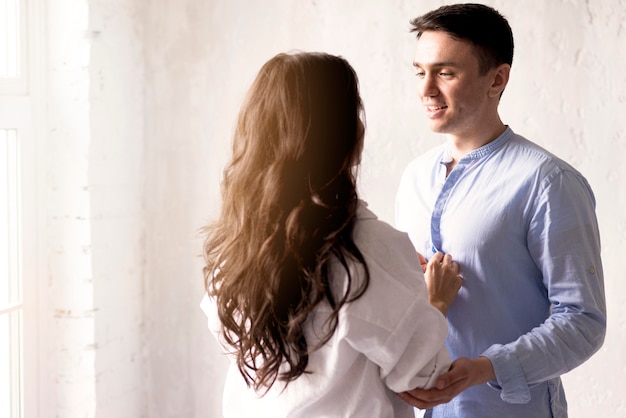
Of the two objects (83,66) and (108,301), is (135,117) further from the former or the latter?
(108,301)

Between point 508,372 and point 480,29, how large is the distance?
2.65 ft

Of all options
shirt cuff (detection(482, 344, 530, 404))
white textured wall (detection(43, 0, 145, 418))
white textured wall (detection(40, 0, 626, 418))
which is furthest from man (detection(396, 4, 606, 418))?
white textured wall (detection(43, 0, 145, 418))

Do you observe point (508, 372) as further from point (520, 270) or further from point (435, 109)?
point (435, 109)

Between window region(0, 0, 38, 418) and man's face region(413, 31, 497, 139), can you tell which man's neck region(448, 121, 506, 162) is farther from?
window region(0, 0, 38, 418)

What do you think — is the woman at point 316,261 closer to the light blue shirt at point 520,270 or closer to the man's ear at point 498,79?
the light blue shirt at point 520,270

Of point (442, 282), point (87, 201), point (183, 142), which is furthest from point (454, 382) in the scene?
→ point (183, 142)

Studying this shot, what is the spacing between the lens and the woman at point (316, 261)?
1359 millimetres

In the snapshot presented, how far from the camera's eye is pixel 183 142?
3.09m

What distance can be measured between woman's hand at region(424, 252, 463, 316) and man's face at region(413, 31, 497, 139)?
1.11 feet

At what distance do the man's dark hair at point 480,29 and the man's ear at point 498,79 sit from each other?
0.01 metres

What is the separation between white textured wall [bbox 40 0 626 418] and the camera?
2.46 meters

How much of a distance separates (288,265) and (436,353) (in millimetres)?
342

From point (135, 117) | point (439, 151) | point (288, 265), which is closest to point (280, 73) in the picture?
point (288, 265)

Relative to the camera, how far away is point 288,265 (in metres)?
1.37
